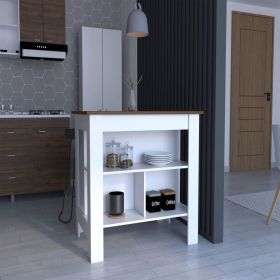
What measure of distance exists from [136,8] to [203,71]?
812mm

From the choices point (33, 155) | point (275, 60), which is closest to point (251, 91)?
point (275, 60)

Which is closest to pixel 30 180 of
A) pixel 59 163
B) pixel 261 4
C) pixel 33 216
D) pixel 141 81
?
pixel 59 163

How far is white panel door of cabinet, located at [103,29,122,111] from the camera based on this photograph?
431 cm

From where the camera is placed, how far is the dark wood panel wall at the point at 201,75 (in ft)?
7.86

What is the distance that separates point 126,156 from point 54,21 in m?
2.32

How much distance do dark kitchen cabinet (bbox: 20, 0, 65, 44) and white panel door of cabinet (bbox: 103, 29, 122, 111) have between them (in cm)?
59

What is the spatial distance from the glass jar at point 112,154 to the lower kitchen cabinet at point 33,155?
1.35 meters

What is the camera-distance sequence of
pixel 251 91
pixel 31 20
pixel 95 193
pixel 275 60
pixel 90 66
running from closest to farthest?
pixel 95 193
pixel 31 20
pixel 90 66
pixel 251 91
pixel 275 60

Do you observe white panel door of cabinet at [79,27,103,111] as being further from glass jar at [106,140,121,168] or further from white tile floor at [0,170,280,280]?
glass jar at [106,140,121,168]

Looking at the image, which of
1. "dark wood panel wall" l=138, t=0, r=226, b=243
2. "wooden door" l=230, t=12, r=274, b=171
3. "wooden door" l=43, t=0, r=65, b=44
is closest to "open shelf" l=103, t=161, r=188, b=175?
"dark wood panel wall" l=138, t=0, r=226, b=243

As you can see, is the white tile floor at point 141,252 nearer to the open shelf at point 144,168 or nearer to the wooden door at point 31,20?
the open shelf at point 144,168

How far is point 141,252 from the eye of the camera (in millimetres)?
2311

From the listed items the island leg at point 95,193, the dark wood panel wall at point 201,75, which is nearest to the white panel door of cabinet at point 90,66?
the dark wood panel wall at point 201,75

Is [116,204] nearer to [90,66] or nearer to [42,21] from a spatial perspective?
[90,66]
